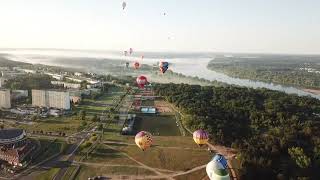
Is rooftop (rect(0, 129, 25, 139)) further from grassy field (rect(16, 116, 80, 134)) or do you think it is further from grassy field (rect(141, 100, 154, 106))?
grassy field (rect(141, 100, 154, 106))

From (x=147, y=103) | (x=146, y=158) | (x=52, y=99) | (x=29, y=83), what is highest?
(x=29, y=83)

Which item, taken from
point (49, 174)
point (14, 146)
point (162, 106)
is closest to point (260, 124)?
point (162, 106)

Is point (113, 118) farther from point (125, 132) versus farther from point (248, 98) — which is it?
point (248, 98)

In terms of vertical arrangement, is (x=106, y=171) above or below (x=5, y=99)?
below

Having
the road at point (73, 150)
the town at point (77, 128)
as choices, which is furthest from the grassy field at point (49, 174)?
the road at point (73, 150)

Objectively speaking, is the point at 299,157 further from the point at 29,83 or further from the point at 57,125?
the point at 29,83

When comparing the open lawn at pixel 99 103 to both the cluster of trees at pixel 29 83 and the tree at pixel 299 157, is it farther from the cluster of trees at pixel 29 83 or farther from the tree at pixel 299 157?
the tree at pixel 299 157

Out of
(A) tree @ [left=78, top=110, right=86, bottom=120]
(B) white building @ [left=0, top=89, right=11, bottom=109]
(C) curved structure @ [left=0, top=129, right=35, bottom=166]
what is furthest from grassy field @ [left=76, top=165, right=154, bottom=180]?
(B) white building @ [left=0, top=89, right=11, bottom=109]
